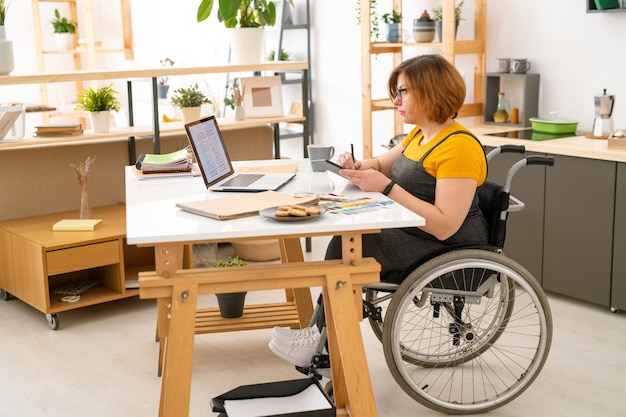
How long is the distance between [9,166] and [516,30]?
274 cm

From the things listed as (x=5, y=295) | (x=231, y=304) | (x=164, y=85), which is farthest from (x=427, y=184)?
(x=164, y=85)

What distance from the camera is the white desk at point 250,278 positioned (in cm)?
221

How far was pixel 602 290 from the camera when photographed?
11.9ft

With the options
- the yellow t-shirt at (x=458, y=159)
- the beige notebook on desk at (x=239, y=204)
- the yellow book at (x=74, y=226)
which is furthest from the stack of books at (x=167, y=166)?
the yellow t-shirt at (x=458, y=159)

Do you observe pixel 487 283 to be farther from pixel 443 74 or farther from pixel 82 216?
pixel 82 216

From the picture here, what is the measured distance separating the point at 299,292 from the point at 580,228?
1.33 m

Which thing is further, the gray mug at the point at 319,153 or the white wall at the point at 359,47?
the white wall at the point at 359,47

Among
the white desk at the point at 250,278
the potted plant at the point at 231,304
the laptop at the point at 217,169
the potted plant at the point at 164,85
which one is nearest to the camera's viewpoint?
the white desk at the point at 250,278

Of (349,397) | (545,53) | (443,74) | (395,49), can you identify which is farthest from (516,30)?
(349,397)

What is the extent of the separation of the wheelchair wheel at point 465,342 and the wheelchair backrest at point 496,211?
12 cm

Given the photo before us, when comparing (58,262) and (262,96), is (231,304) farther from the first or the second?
(262,96)

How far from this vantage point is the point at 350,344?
231 cm

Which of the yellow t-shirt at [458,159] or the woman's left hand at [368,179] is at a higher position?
the yellow t-shirt at [458,159]

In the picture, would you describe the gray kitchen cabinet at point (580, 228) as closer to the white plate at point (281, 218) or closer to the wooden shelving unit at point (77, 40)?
the white plate at point (281, 218)
